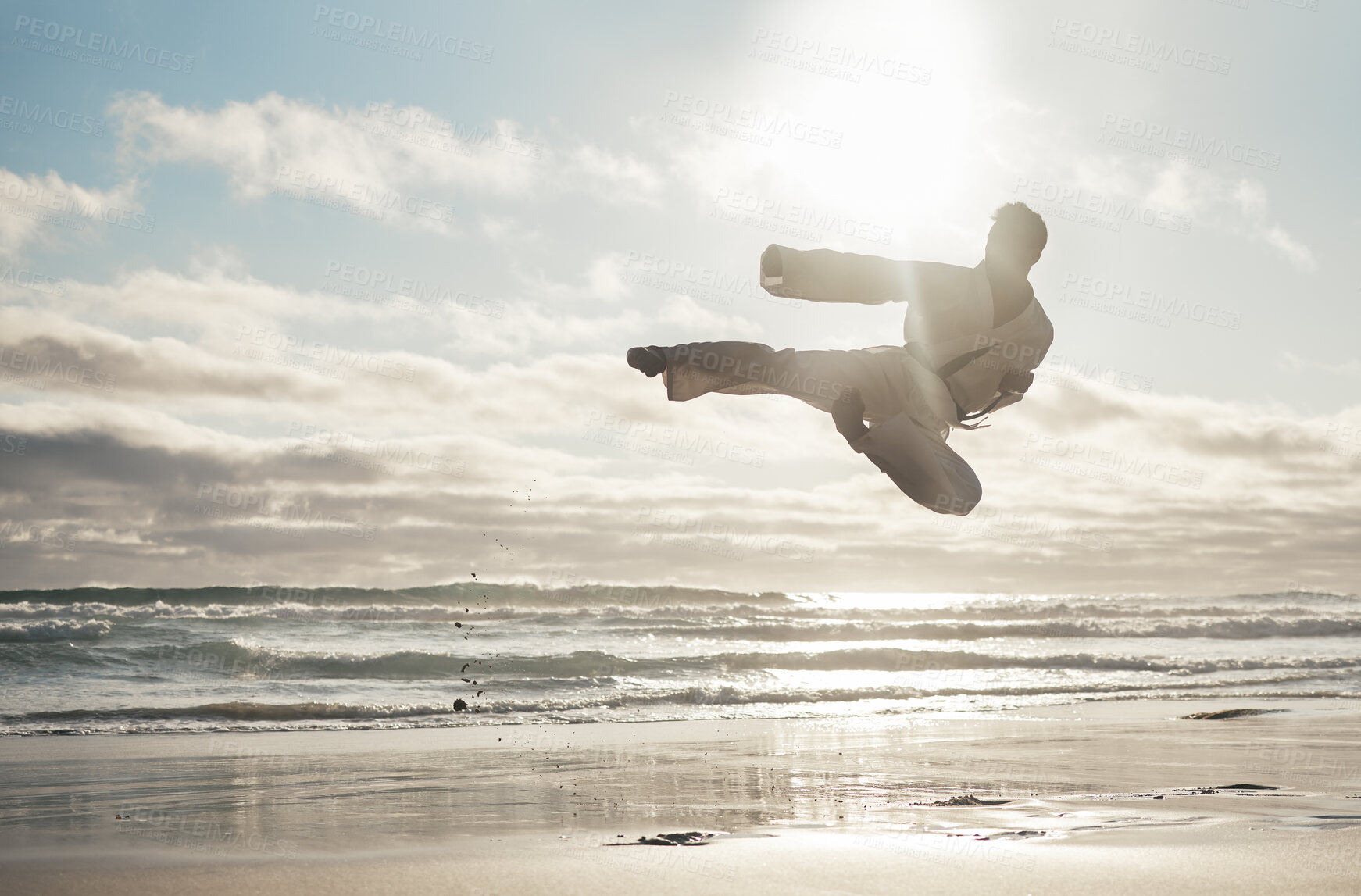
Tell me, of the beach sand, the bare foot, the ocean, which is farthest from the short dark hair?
the ocean

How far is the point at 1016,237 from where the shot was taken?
158 inches

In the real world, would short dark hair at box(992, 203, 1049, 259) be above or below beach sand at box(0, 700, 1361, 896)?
above

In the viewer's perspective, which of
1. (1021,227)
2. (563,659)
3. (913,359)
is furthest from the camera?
(563,659)

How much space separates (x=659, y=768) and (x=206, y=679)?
389 inches

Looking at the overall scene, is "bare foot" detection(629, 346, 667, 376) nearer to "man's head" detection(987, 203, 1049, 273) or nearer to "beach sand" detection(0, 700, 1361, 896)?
"man's head" detection(987, 203, 1049, 273)

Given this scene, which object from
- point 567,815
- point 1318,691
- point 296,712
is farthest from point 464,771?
point 1318,691

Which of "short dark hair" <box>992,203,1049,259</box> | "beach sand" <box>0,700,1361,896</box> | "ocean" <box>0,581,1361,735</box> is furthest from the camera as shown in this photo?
"ocean" <box>0,581,1361,735</box>

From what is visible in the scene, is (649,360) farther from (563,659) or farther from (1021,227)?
(563,659)

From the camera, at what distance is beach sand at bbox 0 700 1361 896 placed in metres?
4.61

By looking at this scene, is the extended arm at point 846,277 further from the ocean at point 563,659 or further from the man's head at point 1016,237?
the ocean at point 563,659

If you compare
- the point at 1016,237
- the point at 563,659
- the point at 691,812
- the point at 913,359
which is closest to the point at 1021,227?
the point at 1016,237

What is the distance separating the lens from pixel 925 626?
27.8 m

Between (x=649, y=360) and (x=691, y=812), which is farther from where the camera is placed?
(x=691, y=812)

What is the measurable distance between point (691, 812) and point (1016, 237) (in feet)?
13.4
